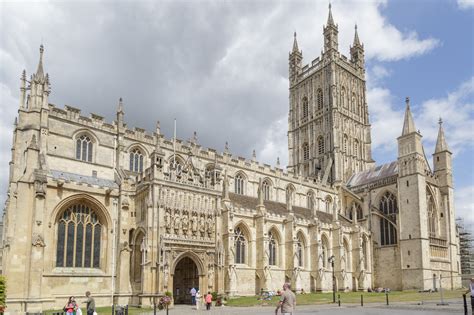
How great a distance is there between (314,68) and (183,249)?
49464 mm

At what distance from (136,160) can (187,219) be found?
34.6 feet

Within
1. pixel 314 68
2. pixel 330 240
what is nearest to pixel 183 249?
pixel 330 240

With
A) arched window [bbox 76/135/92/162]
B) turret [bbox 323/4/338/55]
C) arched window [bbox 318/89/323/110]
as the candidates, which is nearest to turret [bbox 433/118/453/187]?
arched window [bbox 318/89/323/110]

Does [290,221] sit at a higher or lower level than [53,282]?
higher

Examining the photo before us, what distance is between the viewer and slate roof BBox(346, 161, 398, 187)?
59.6 metres

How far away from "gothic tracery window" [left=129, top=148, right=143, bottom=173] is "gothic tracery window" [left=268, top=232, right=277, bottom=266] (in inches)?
553

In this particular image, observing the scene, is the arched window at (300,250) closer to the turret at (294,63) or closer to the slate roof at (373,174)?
the slate roof at (373,174)

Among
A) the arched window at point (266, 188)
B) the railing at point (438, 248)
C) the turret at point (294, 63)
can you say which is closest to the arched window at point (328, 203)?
the arched window at point (266, 188)

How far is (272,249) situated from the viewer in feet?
142

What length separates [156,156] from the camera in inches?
1316

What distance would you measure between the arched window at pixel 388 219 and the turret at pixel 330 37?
2693cm

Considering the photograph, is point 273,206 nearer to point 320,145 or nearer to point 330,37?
point 320,145

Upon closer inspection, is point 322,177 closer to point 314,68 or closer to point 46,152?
point 314,68

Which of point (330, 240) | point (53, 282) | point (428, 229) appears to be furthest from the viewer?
point (428, 229)
